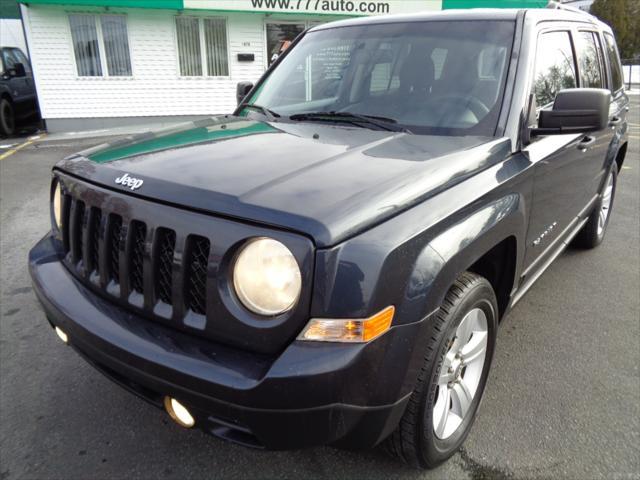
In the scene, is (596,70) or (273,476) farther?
(596,70)

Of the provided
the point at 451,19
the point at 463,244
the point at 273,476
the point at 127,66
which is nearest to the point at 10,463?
the point at 273,476

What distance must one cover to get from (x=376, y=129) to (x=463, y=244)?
93cm

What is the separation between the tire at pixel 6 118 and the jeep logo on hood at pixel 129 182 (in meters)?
11.7

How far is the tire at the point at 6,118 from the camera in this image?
37.8 feet

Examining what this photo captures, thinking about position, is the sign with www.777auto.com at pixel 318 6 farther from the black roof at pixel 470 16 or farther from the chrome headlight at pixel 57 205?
the chrome headlight at pixel 57 205

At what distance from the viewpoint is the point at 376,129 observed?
2566 mm

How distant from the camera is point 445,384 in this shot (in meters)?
2.13

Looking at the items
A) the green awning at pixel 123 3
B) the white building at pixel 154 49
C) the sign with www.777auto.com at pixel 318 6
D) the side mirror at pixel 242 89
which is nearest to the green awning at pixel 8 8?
the white building at pixel 154 49

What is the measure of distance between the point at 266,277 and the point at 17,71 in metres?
13.2

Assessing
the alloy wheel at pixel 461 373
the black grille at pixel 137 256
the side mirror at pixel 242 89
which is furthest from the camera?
the side mirror at pixel 242 89

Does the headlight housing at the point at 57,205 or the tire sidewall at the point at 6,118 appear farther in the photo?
the tire sidewall at the point at 6,118

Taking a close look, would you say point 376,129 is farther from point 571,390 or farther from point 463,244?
point 571,390

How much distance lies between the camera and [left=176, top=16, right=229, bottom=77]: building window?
13141mm

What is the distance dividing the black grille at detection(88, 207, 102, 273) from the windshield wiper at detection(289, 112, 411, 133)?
1268 millimetres
